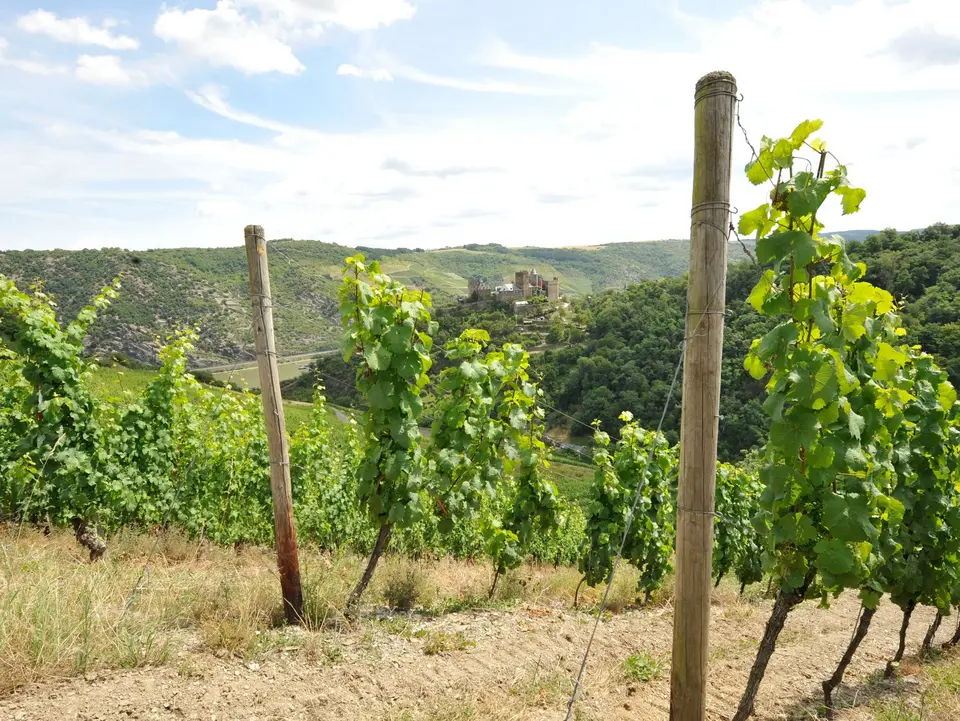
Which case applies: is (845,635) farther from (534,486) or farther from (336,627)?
(336,627)

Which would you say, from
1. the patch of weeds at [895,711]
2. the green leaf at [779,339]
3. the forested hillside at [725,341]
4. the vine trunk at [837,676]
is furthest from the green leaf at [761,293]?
the forested hillside at [725,341]

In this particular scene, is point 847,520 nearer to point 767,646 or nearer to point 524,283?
point 767,646

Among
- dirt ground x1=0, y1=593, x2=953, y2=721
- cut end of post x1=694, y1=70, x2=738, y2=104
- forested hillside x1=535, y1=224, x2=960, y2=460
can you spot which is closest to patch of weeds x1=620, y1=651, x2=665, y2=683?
dirt ground x1=0, y1=593, x2=953, y2=721

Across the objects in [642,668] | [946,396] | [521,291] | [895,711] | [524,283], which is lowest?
[642,668]

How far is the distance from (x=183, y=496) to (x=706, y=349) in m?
7.53

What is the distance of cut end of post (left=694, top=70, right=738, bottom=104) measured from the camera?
2365 millimetres

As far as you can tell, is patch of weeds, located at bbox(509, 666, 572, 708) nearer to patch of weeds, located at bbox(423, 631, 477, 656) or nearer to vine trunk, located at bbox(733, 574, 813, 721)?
patch of weeds, located at bbox(423, 631, 477, 656)

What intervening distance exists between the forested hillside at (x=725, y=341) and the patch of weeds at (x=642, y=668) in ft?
88.7

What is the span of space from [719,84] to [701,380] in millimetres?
1199

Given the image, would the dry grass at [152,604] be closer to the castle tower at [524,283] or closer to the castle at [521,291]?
the castle at [521,291]

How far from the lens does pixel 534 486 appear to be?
6.63 meters

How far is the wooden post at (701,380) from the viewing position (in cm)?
239

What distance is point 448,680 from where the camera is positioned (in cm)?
380

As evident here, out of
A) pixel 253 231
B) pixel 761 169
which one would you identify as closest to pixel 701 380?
pixel 761 169
